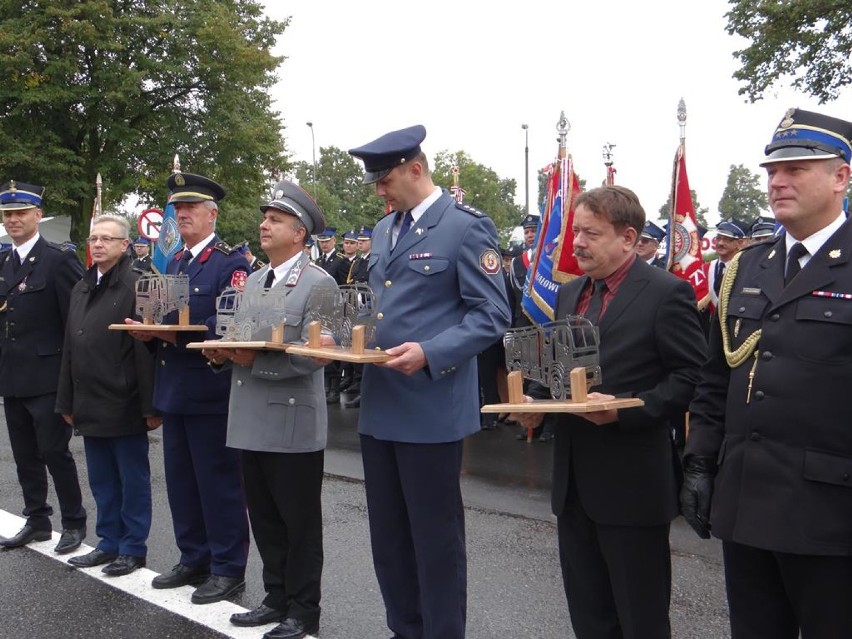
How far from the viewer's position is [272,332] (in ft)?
12.6

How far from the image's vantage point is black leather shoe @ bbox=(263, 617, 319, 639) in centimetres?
403

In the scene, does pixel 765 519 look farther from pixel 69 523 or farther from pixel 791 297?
pixel 69 523

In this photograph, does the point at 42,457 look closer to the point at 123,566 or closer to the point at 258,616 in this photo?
the point at 123,566

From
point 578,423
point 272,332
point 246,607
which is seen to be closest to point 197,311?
point 272,332

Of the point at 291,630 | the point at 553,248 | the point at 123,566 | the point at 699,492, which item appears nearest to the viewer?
the point at 699,492

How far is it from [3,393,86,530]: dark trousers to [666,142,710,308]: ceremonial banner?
551cm

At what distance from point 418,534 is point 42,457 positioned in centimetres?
346

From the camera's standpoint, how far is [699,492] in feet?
9.50

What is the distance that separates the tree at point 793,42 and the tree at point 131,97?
607 inches

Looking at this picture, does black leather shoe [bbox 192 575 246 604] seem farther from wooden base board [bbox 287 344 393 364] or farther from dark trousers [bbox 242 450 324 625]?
wooden base board [bbox 287 344 393 364]

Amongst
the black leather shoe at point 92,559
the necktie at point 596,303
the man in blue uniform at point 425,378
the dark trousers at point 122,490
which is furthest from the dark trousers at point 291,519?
the necktie at point 596,303

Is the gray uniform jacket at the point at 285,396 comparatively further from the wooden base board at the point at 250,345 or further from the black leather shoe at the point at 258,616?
the black leather shoe at the point at 258,616

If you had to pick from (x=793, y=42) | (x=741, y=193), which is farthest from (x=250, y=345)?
(x=741, y=193)

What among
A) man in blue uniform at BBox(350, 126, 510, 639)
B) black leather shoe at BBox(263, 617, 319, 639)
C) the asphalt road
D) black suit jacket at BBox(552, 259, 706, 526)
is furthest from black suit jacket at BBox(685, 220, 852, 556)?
black leather shoe at BBox(263, 617, 319, 639)
